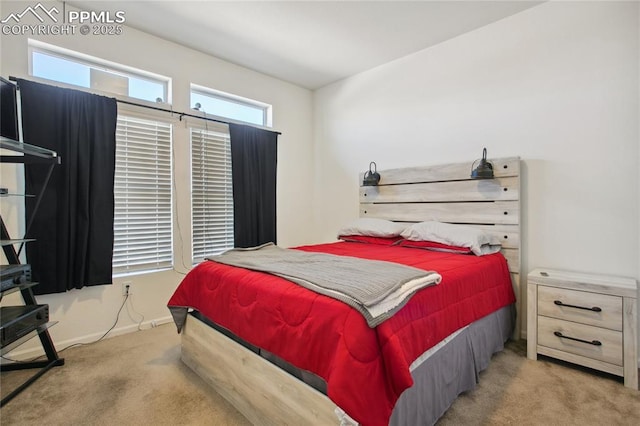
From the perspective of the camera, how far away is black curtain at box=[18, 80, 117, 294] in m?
2.30

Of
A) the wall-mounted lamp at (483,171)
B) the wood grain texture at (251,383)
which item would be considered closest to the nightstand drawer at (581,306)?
the wall-mounted lamp at (483,171)

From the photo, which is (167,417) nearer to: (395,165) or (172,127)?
(172,127)

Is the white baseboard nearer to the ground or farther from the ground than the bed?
nearer to the ground

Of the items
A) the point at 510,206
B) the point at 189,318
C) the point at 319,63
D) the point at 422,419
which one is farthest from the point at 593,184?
the point at 189,318

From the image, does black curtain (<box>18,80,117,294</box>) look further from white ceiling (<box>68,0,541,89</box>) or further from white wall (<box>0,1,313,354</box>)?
white ceiling (<box>68,0,541,89</box>)

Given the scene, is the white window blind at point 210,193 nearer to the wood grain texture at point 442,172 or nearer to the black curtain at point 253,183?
the black curtain at point 253,183

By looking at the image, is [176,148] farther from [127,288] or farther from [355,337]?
[355,337]

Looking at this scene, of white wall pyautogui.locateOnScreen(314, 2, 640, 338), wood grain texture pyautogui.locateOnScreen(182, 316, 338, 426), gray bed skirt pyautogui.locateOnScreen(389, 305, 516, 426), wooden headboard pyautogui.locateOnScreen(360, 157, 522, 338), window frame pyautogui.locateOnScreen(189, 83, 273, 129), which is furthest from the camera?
window frame pyautogui.locateOnScreen(189, 83, 273, 129)

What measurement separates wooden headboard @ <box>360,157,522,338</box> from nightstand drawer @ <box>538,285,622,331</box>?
392 millimetres

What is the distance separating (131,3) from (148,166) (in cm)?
133

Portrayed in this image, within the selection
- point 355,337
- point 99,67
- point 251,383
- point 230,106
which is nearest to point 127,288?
point 251,383

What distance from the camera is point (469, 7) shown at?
8.33 feet

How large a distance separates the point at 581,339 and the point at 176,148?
3.67m

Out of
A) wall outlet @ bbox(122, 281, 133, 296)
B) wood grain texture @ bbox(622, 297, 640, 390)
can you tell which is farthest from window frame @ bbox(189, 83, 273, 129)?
wood grain texture @ bbox(622, 297, 640, 390)
